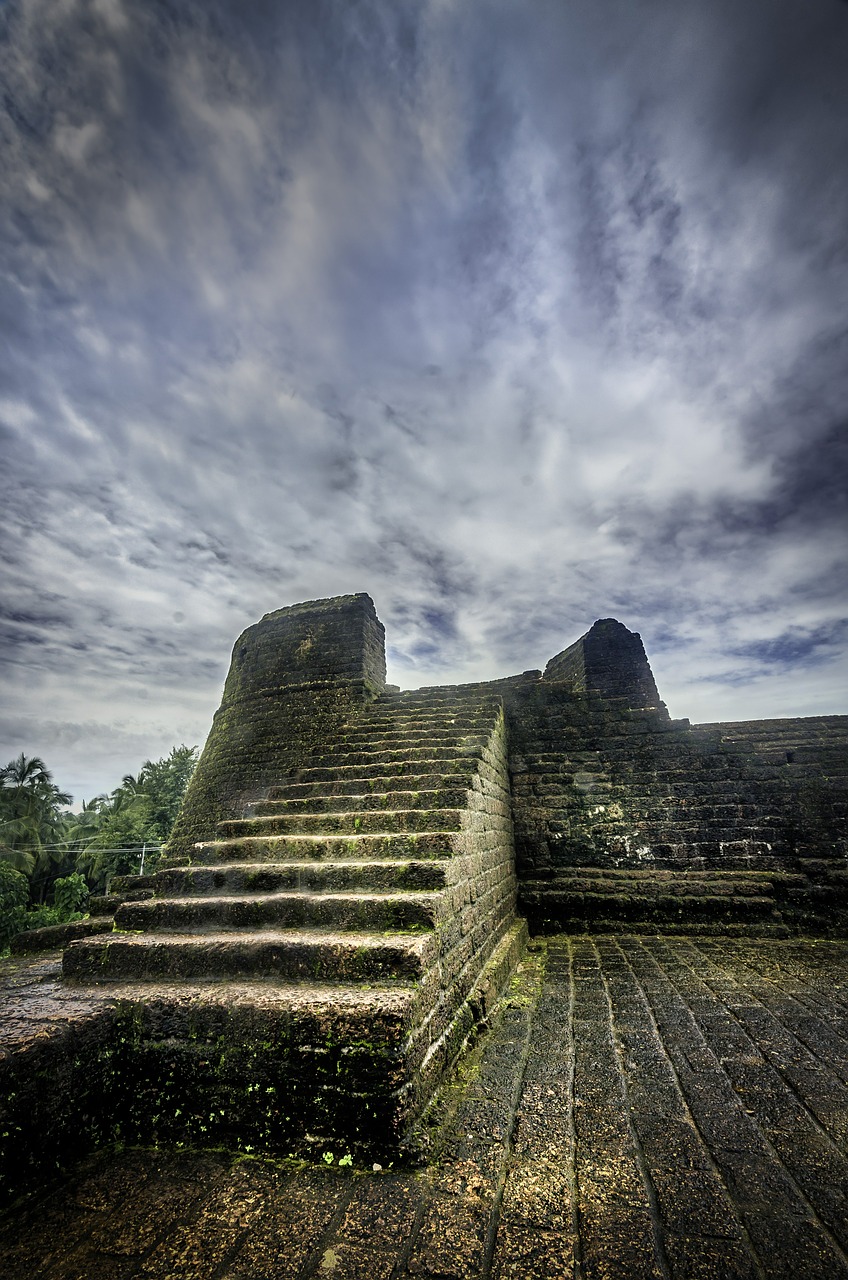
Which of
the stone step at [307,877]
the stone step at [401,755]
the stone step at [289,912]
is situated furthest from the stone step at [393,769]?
the stone step at [289,912]

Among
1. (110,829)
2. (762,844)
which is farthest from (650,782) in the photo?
(110,829)

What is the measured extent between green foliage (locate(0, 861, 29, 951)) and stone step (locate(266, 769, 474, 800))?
952 inches

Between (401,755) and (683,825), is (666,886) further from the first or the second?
(401,755)

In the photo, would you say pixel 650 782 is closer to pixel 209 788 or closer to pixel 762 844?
pixel 762 844

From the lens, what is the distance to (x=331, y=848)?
10.6ft

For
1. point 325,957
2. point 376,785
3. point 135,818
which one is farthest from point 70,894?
point 325,957

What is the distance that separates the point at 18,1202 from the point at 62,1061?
340mm

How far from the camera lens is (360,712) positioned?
25.1 ft

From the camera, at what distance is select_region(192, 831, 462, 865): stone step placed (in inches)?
120

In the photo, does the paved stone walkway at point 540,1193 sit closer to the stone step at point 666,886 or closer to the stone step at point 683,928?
the stone step at point 683,928

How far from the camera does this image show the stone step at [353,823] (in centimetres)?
340

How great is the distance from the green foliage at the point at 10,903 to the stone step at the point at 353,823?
24650 millimetres

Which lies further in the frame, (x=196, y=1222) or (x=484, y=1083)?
(x=484, y=1083)

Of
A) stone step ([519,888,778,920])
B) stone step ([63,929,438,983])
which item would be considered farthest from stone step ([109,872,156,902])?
stone step ([519,888,778,920])
